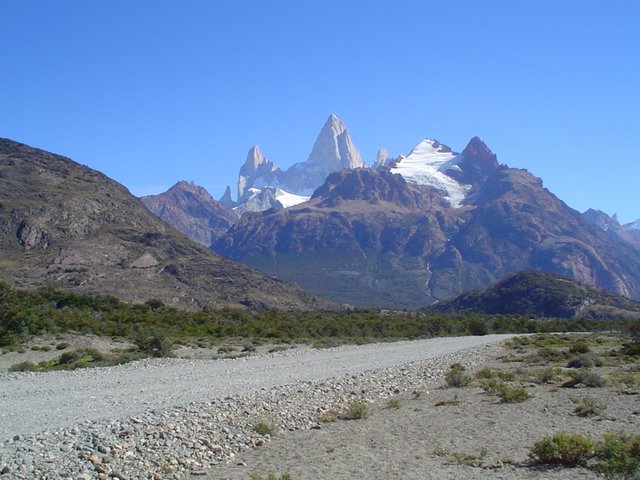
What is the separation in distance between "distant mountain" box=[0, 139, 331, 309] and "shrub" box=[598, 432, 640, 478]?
73912mm

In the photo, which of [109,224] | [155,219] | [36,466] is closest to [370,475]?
[36,466]

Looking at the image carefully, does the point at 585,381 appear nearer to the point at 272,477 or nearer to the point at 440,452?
the point at 440,452

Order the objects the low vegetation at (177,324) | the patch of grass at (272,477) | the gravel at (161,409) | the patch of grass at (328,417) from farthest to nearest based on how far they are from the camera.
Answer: the low vegetation at (177,324) → the patch of grass at (328,417) → the gravel at (161,409) → the patch of grass at (272,477)

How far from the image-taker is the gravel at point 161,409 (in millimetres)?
12172

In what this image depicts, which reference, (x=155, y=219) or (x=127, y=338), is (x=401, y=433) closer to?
(x=127, y=338)

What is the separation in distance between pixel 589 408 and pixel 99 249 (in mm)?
87807

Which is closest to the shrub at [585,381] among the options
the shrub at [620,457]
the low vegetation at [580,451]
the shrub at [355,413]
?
A: the shrub at [355,413]

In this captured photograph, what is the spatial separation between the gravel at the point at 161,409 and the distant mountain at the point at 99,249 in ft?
182

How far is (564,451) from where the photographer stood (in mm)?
12383

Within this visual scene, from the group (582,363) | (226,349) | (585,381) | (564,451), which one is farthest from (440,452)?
(226,349)

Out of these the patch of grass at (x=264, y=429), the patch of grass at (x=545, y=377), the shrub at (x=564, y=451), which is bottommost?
the patch of grass at (x=264, y=429)

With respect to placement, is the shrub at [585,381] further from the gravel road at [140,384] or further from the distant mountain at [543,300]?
the distant mountain at [543,300]

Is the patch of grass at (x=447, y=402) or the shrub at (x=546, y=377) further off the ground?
the shrub at (x=546, y=377)

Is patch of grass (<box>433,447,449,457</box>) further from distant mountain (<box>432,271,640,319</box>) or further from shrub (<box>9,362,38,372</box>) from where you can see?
distant mountain (<box>432,271,640,319</box>)
